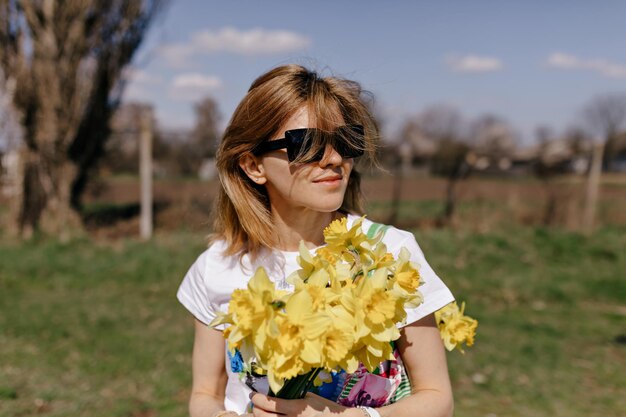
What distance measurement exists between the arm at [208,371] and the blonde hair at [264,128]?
281 millimetres

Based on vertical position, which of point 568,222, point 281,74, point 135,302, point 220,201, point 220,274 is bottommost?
point 135,302

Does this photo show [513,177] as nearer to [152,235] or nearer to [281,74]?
[152,235]

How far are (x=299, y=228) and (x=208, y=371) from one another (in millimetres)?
554

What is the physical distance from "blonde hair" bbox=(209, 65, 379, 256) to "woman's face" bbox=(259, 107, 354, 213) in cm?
4

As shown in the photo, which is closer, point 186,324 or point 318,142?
point 318,142

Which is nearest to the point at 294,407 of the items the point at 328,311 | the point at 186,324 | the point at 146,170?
the point at 328,311

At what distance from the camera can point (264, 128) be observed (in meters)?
1.73

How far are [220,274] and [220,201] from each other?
1.04ft

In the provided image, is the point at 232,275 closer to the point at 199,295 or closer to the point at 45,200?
the point at 199,295

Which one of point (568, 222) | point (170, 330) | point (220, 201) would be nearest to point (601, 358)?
point (170, 330)

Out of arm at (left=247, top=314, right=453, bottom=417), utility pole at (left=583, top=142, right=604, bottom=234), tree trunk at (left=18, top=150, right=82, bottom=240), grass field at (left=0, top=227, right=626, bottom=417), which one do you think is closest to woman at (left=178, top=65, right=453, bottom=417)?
arm at (left=247, top=314, right=453, bottom=417)

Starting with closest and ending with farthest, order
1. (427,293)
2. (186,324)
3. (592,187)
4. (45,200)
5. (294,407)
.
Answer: (294,407)
(427,293)
(186,324)
(45,200)
(592,187)

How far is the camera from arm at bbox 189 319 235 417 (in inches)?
70.9

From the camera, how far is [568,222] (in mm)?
10180
